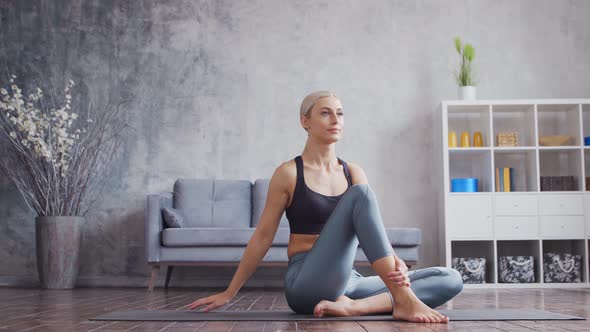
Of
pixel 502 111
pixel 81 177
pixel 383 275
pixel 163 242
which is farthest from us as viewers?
pixel 502 111

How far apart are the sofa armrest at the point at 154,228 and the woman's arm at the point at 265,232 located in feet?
9.03

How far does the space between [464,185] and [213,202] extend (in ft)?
7.23

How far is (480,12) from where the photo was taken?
600cm

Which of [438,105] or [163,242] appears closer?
[163,242]

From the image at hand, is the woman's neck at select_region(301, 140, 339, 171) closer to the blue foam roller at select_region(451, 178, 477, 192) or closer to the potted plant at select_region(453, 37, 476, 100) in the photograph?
the blue foam roller at select_region(451, 178, 477, 192)

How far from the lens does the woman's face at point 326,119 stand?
2291 millimetres

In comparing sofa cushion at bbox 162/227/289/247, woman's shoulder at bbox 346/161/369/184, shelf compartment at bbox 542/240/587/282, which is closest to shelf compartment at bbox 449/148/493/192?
shelf compartment at bbox 542/240/587/282

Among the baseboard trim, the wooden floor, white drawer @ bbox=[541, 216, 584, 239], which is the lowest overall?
the baseboard trim

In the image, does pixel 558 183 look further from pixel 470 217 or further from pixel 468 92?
pixel 468 92

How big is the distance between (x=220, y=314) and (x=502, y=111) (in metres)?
4.10

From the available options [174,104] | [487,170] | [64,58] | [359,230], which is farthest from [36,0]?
[359,230]

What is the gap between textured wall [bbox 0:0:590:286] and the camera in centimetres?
588

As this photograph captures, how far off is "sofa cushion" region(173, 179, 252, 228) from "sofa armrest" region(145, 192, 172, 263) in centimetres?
48

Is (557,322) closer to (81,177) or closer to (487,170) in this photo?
(487,170)
